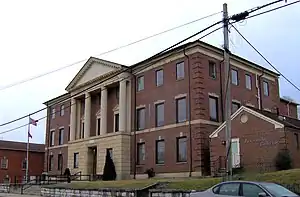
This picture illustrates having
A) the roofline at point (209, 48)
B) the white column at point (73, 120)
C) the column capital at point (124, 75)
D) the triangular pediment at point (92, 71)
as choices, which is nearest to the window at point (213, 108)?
the roofline at point (209, 48)

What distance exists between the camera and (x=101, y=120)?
45719mm

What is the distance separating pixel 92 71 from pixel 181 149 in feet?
53.2

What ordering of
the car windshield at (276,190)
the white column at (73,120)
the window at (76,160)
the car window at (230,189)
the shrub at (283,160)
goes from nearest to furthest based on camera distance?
the car windshield at (276,190)
the car window at (230,189)
the shrub at (283,160)
the window at (76,160)
the white column at (73,120)

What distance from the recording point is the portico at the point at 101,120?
139ft

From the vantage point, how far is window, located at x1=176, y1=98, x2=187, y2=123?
1469 inches

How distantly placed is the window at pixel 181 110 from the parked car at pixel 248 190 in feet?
71.7

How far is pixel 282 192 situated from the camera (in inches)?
550

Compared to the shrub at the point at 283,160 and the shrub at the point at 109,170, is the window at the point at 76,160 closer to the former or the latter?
the shrub at the point at 109,170

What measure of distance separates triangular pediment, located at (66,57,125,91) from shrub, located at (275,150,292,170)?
19.5 m

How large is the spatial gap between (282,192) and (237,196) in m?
1.45

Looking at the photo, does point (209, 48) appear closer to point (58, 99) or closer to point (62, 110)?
point (62, 110)

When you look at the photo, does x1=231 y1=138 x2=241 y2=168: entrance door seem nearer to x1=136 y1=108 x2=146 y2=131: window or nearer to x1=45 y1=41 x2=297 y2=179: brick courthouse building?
x1=45 y1=41 x2=297 y2=179: brick courthouse building

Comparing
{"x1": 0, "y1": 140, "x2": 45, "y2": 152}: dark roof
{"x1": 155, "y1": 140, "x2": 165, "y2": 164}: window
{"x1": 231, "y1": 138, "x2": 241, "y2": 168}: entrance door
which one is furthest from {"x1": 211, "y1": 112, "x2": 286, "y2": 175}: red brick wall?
{"x1": 0, "y1": 140, "x2": 45, "y2": 152}: dark roof

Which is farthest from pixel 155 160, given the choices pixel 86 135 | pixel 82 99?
pixel 82 99
